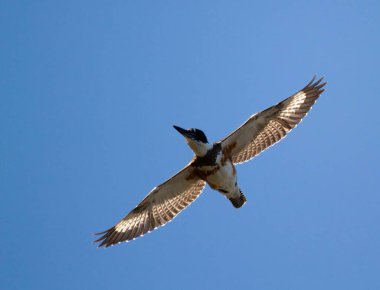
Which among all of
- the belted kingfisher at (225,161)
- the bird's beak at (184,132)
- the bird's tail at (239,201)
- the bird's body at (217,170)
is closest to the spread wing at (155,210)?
the belted kingfisher at (225,161)

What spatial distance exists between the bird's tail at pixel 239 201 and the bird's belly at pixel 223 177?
319 mm

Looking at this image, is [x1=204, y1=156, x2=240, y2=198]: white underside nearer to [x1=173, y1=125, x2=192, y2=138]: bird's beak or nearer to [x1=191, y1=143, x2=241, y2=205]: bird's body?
[x1=191, y1=143, x2=241, y2=205]: bird's body

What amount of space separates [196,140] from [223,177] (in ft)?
2.73

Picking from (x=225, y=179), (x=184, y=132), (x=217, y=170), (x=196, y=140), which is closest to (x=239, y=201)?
(x=225, y=179)

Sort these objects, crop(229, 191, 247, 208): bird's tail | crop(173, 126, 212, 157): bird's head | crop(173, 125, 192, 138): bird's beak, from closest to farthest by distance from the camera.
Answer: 1. crop(173, 126, 212, 157): bird's head
2. crop(173, 125, 192, 138): bird's beak
3. crop(229, 191, 247, 208): bird's tail

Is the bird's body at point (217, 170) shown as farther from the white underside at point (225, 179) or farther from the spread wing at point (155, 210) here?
the spread wing at point (155, 210)

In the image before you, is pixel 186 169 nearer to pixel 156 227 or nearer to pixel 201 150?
pixel 201 150

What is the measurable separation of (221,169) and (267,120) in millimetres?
1456

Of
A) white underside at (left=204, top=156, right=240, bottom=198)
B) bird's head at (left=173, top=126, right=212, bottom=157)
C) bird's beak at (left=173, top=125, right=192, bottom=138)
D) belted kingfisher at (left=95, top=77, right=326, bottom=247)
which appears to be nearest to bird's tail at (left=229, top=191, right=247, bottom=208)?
belted kingfisher at (left=95, top=77, right=326, bottom=247)

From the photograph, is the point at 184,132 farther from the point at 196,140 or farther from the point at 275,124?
the point at 275,124

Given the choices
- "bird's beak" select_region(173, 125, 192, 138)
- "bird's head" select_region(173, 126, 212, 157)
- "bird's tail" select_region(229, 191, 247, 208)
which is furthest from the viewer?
"bird's tail" select_region(229, 191, 247, 208)

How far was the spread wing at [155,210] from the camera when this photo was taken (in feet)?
40.6

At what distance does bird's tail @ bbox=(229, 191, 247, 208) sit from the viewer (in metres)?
12.2

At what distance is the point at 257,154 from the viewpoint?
1241cm
